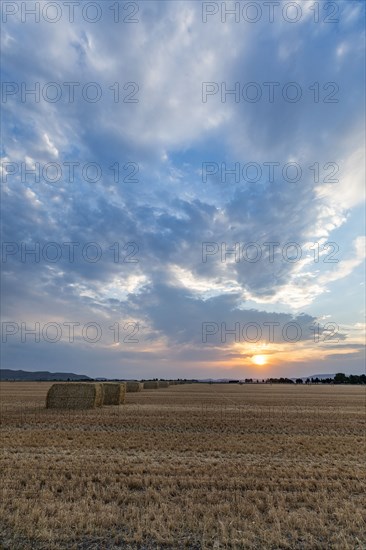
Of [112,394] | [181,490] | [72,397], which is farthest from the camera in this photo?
[112,394]

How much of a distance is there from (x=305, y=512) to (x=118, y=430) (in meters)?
11.6

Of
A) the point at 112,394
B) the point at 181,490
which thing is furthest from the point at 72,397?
the point at 181,490

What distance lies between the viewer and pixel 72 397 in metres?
29.0

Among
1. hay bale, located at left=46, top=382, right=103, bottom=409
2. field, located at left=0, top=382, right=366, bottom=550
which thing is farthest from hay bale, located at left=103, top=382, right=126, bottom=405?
field, located at left=0, top=382, right=366, bottom=550

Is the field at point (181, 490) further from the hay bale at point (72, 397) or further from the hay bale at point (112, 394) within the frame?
the hay bale at point (112, 394)

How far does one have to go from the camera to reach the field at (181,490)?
6555 millimetres

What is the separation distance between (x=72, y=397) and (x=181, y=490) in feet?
70.6

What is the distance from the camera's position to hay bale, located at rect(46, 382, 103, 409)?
2858 centimetres

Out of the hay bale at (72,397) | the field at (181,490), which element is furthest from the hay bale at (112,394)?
the field at (181,490)

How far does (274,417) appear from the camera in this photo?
78.4 feet

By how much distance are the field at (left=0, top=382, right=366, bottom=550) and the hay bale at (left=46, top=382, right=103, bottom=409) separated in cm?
1221

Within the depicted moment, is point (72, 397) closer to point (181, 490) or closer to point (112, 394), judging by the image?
point (112, 394)

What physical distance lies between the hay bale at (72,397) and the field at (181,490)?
12.2 metres

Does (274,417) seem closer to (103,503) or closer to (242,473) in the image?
(242,473)
